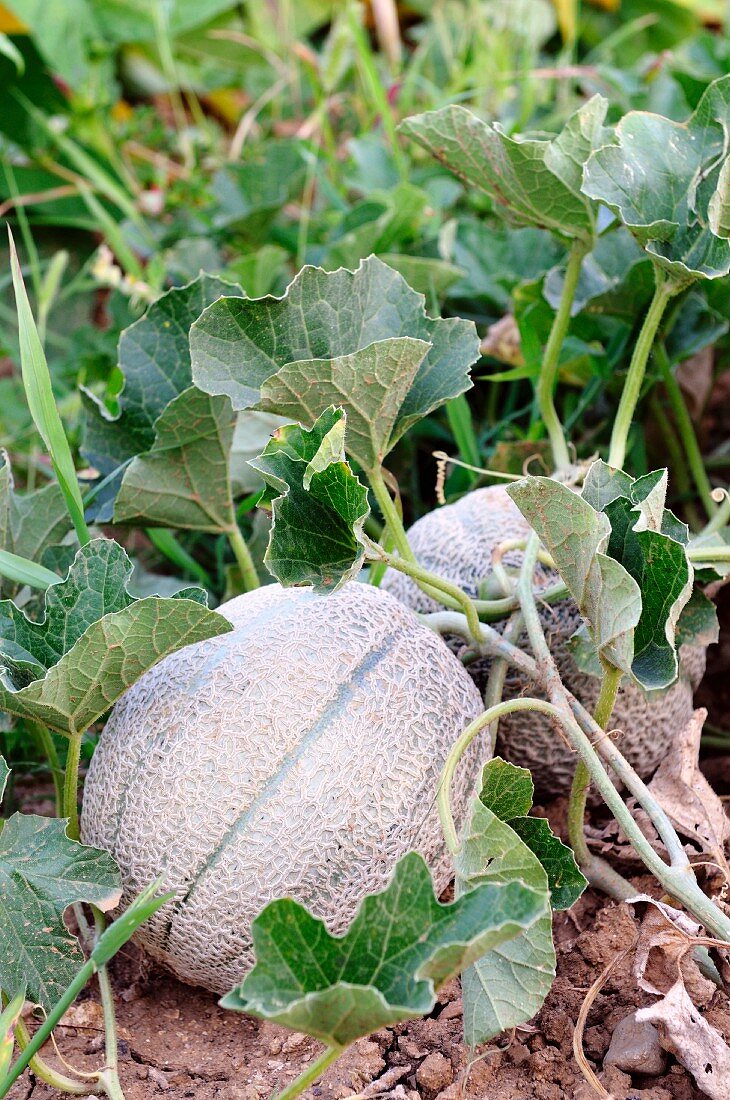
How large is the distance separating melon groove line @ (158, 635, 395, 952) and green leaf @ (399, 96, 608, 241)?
0.75m

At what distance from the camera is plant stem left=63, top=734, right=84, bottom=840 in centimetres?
144

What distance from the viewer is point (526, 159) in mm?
1603

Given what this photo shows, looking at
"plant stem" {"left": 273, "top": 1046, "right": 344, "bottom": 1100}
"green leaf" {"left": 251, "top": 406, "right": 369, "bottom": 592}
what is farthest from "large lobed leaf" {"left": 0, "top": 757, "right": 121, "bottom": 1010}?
"green leaf" {"left": 251, "top": 406, "right": 369, "bottom": 592}

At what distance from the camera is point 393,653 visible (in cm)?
144

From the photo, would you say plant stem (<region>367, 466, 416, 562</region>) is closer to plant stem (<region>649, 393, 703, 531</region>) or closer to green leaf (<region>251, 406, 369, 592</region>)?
green leaf (<region>251, 406, 369, 592</region>)

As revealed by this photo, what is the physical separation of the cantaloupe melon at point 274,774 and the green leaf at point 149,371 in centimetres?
44

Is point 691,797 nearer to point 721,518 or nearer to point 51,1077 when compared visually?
point 721,518

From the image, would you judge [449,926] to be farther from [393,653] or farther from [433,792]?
[393,653]

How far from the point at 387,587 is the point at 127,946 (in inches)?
25.6

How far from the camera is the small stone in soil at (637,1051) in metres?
1.27

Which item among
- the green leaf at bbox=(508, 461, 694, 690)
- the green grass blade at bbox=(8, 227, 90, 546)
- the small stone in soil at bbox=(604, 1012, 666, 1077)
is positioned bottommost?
the small stone in soil at bbox=(604, 1012, 666, 1077)

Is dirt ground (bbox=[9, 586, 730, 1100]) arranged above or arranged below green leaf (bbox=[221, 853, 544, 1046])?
below

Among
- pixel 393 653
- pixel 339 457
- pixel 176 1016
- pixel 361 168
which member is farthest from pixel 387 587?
pixel 361 168

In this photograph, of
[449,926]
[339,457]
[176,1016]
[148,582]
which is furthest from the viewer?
[148,582]
